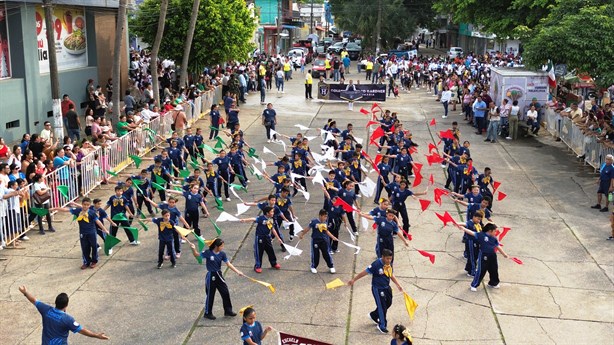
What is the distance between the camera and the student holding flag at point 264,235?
12.0 meters

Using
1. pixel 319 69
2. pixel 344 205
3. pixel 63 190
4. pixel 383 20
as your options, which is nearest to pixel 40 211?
pixel 63 190

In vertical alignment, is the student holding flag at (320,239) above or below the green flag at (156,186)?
below

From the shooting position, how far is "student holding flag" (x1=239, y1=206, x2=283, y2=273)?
12.0 meters

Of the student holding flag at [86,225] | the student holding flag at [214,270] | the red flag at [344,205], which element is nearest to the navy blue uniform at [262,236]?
the red flag at [344,205]

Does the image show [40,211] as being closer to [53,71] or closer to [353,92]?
[53,71]

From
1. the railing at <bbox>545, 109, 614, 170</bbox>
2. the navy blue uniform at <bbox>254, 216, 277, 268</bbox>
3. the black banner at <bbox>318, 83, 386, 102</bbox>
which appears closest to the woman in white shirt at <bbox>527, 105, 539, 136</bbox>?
the railing at <bbox>545, 109, 614, 170</bbox>

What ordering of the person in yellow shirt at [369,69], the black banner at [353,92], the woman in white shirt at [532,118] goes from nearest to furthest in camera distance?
the woman in white shirt at [532,118] < the black banner at [353,92] < the person in yellow shirt at [369,69]

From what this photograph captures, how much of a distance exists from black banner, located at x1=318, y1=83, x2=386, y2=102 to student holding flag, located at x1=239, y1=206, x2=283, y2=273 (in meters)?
20.4

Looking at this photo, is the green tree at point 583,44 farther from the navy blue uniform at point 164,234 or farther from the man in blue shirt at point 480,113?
the navy blue uniform at point 164,234

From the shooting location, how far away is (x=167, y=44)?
28.9 m

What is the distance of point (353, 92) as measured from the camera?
105 feet

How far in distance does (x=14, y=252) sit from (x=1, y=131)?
27.7 ft

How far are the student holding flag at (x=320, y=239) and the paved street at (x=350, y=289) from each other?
0.72ft

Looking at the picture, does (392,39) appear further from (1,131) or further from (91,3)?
(1,131)
